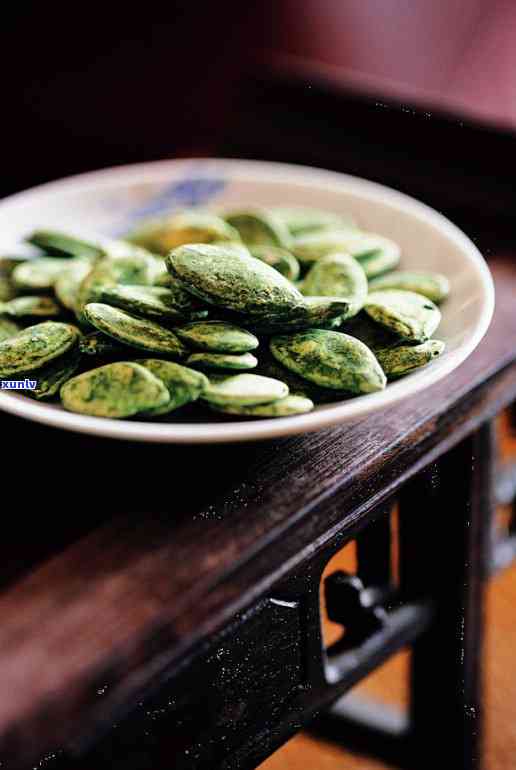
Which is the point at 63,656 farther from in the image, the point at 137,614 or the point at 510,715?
the point at 510,715

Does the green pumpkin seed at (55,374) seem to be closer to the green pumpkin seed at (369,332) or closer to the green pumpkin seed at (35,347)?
the green pumpkin seed at (35,347)

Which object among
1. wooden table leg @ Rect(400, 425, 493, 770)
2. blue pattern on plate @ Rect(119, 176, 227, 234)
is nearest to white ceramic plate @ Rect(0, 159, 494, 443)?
blue pattern on plate @ Rect(119, 176, 227, 234)

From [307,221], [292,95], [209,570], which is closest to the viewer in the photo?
[209,570]

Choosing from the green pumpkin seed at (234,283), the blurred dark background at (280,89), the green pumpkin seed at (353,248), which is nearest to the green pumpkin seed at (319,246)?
the green pumpkin seed at (353,248)

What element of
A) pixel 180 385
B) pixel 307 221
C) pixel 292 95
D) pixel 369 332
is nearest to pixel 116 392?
pixel 180 385

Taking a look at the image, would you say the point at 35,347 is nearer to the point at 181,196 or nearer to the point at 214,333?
the point at 214,333

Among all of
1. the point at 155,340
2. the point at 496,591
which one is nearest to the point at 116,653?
the point at 155,340
